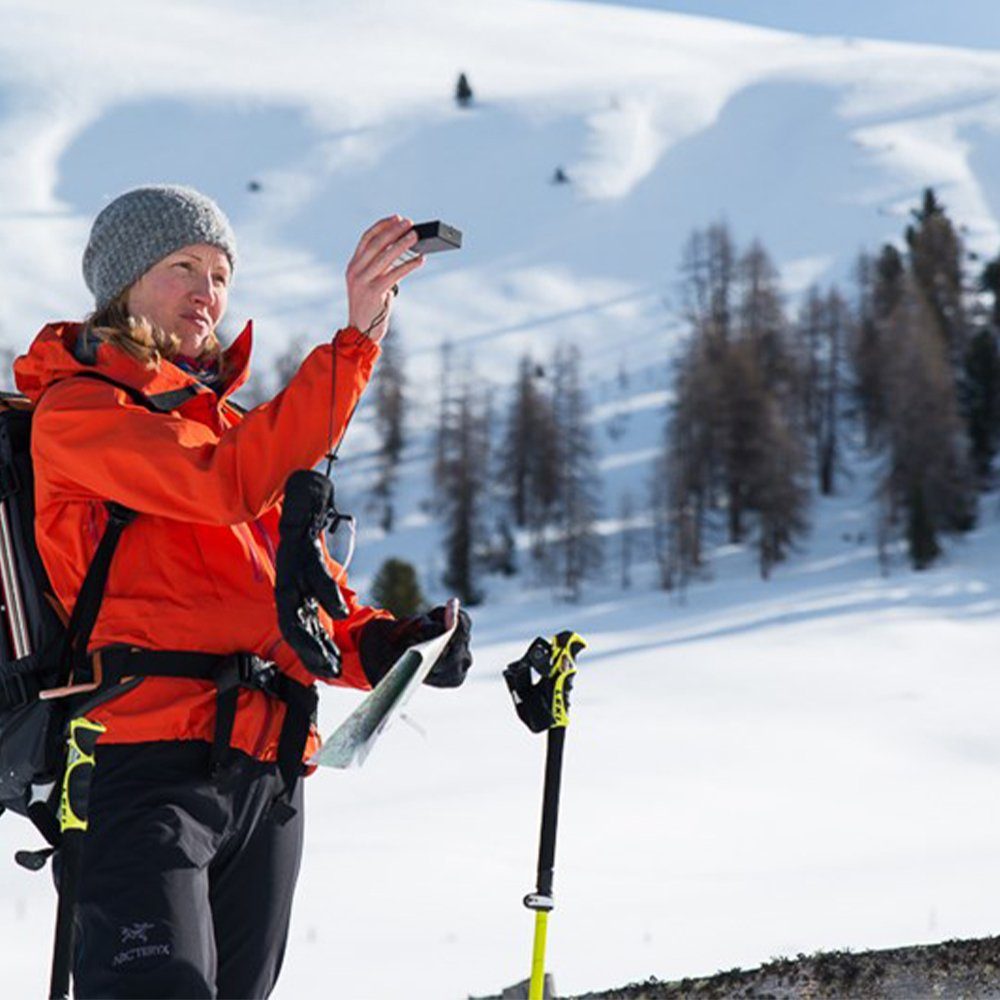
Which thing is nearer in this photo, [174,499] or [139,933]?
[139,933]

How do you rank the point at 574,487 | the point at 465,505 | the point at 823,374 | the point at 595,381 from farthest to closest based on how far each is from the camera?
the point at 595,381 < the point at 823,374 < the point at 574,487 < the point at 465,505

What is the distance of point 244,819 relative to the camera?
3.17 meters

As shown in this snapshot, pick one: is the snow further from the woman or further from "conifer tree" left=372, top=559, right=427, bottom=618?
"conifer tree" left=372, top=559, right=427, bottom=618

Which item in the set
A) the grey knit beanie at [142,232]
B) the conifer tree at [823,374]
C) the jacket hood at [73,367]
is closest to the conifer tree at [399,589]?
the conifer tree at [823,374]

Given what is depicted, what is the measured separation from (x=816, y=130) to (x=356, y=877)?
118093 millimetres

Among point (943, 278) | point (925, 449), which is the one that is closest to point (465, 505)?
point (925, 449)

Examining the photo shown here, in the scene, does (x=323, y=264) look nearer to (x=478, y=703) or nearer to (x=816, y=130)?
(x=816, y=130)

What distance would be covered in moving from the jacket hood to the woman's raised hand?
0.39 metres

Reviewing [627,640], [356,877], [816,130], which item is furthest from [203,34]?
[356,877]

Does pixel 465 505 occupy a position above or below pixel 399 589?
above

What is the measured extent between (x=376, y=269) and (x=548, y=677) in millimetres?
987

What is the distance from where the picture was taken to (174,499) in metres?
2.98

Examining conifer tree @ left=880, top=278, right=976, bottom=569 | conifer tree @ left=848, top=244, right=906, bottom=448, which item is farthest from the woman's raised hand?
conifer tree @ left=848, top=244, right=906, bottom=448

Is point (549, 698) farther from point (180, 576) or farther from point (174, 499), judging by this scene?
point (174, 499)
